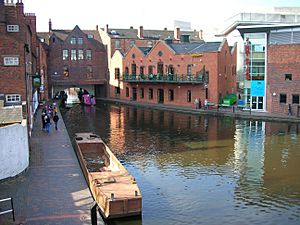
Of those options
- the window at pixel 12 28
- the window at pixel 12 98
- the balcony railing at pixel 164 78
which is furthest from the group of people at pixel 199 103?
the window at pixel 12 98

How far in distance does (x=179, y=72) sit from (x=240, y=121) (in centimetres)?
1511

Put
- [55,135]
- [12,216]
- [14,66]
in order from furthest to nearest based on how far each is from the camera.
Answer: [55,135]
[14,66]
[12,216]

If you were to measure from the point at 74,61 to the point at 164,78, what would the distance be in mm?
18162

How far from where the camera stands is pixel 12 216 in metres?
13.6

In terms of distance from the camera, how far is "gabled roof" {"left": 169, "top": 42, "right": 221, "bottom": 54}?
47.7 metres

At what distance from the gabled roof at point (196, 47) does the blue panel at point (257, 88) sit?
20.5 ft

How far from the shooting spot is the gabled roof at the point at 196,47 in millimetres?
47719

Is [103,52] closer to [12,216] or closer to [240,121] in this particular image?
[240,121]

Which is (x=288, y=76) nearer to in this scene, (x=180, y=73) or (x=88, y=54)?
(x=180, y=73)

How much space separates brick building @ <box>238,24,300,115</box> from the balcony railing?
628 centimetres

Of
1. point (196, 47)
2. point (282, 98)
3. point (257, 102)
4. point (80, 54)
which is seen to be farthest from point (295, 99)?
point (80, 54)

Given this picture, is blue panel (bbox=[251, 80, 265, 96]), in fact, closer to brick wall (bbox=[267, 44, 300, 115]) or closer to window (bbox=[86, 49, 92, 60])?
brick wall (bbox=[267, 44, 300, 115])

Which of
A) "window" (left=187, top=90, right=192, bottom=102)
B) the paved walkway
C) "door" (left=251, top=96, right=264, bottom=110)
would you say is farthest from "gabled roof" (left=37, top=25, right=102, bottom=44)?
the paved walkway

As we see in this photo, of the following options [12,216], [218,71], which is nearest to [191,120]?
[218,71]
